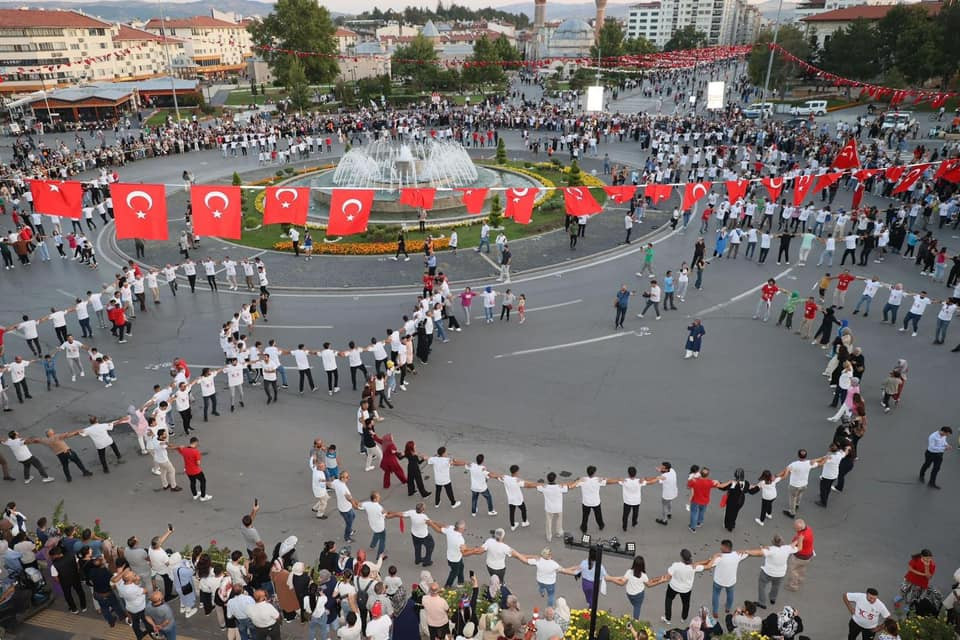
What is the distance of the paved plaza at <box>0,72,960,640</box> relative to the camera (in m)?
10.7

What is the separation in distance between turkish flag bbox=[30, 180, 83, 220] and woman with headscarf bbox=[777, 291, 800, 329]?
20307mm

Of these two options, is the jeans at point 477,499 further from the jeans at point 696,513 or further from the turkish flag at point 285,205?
the turkish flag at point 285,205

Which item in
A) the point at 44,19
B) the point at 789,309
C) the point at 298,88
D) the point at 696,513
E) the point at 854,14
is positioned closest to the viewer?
the point at 696,513

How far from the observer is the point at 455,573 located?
31.6 feet

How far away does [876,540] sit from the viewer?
10516 mm

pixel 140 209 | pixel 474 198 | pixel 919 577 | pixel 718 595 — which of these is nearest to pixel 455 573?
pixel 718 595

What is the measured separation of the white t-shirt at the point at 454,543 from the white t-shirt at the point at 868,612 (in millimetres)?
5256

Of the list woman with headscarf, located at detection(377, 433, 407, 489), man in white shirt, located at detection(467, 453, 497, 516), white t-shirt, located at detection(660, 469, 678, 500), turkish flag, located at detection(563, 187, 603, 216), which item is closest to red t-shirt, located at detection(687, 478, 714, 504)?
white t-shirt, located at detection(660, 469, 678, 500)

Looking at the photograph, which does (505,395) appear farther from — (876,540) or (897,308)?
(897,308)

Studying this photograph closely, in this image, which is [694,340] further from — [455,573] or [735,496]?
[455,573]

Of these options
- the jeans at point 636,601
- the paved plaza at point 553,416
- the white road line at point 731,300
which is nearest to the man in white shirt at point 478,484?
the paved plaza at point 553,416

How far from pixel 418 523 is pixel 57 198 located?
1511 centimetres

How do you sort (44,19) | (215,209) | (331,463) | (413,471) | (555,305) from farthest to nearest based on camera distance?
(44,19)
(555,305)
(215,209)
(413,471)
(331,463)

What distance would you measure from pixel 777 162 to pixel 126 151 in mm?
44524
